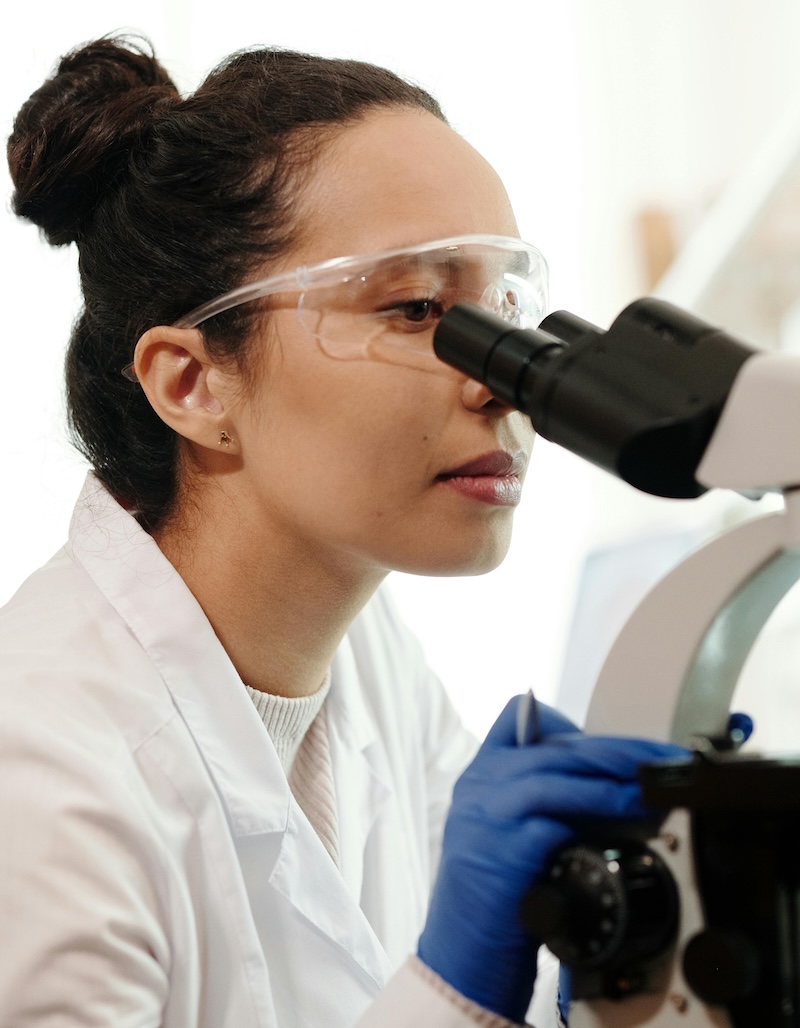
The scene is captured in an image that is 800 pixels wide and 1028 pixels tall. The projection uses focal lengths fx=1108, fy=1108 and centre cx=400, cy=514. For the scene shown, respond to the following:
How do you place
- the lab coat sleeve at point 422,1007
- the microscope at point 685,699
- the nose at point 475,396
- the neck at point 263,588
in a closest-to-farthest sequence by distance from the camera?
the microscope at point 685,699 < the lab coat sleeve at point 422,1007 < the nose at point 475,396 < the neck at point 263,588

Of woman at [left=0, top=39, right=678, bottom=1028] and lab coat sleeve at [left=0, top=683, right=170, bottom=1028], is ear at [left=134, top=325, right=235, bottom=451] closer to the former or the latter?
woman at [left=0, top=39, right=678, bottom=1028]

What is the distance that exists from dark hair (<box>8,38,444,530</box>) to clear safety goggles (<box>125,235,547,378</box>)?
54 mm

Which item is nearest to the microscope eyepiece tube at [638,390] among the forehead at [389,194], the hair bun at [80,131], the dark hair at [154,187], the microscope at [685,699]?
the microscope at [685,699]

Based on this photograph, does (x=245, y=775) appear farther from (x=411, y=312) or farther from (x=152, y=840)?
(x=411, y=312)

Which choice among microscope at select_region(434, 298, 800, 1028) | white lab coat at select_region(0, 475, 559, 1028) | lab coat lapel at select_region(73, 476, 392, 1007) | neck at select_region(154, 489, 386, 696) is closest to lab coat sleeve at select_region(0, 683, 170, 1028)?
white lab coat at select_region(0, 475, 559, 1028)

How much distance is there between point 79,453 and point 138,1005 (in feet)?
2.18

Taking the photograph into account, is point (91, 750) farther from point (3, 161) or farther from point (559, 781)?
point (3, 161)

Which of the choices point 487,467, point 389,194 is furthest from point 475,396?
point 389,194

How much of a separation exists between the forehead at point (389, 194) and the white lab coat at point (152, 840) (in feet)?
1.23

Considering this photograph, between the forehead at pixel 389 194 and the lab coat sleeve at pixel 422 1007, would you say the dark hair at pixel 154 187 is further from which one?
the lab coat sleeve at pixel 422 1007

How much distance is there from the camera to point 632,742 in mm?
731

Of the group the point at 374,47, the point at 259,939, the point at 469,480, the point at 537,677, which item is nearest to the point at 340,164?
the point at 469,480

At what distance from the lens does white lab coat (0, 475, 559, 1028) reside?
32.9 inches

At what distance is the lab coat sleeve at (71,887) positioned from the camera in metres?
0.82
